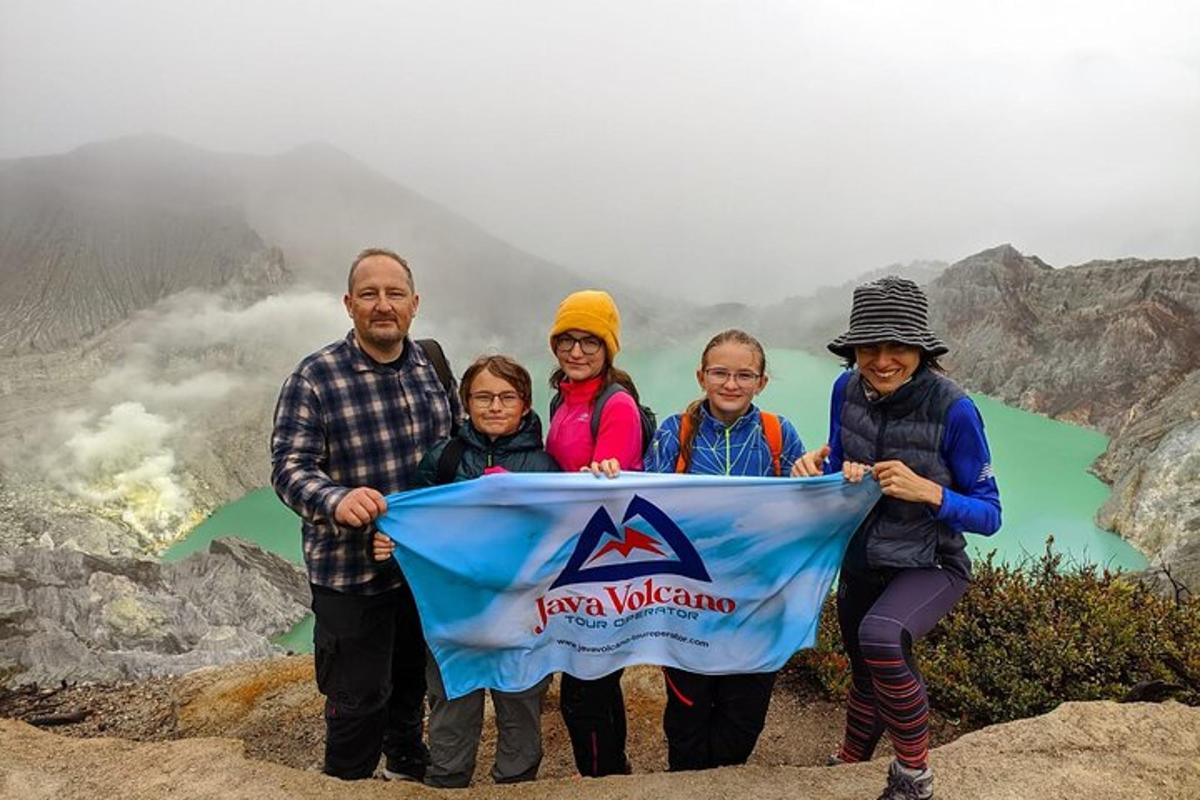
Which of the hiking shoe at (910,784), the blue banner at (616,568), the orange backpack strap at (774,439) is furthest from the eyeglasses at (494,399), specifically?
the hiking shoe at (910,784)

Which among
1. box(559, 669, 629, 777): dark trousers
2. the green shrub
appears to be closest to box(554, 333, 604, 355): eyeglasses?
box(559, 669, 629, 777): dark trousers

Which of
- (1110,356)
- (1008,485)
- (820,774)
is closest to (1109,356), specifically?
(1110,356)

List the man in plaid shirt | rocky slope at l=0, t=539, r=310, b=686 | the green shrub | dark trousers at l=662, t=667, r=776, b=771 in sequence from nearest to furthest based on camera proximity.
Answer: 1. the man in plaid shirt
2. dark trousers at l=662, t=667, r=776, b=771
3. the green shrub
4. rocky slope at l=0, t=539, r=310, b=686

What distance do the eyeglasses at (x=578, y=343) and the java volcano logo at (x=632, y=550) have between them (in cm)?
84

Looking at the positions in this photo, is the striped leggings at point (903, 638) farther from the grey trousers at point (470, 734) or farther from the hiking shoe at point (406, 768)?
the hiking shoe at point (406, 768)

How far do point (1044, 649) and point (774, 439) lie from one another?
362 cm

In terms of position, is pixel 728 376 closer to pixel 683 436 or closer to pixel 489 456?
pixel 683 436

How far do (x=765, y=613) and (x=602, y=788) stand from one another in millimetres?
1357

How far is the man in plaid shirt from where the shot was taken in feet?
12.4

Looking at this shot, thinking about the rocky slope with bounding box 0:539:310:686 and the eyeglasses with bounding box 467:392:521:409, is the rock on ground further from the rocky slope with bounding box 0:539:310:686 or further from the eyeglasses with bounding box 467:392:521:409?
the rocky slope with bounding box 0:539:310:686

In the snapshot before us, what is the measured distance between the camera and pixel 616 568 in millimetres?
4082

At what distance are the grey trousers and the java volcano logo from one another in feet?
2.47

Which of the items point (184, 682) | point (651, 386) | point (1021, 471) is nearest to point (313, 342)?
point (651, 386)

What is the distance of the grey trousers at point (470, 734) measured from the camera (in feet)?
14.0
